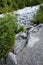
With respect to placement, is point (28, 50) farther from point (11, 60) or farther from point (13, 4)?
point (13, 4)

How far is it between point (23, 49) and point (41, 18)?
3.67 m

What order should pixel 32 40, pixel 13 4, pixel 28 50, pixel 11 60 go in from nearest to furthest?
pixel 11 60 → pixel 28 50 → pixel 32 40 → pixel 13 4

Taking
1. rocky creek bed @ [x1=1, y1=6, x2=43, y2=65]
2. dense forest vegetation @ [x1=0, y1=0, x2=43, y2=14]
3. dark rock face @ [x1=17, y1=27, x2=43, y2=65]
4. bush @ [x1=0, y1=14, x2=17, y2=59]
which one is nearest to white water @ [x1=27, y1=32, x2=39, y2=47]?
rocky creek bed @ [x1=1, y1=6, x2=43, y2=65]

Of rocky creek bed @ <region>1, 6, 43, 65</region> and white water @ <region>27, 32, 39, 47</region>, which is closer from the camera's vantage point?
rocky creek bed @ <region>1, 6, 43, 65</region>

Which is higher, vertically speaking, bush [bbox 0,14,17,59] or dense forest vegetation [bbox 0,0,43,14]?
bush [bbox 0,14,17,59]

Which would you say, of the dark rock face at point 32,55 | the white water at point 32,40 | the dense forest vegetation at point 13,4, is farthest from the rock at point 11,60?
the dense forest vegetation at point 13,4

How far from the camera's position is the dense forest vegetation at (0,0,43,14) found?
48.1ft

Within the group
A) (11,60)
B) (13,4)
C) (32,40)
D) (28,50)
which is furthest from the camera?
(13,4)

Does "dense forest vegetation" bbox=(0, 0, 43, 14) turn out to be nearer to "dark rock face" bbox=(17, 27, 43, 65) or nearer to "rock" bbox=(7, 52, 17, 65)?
"dark rock face" bbox=(17, 27, 43, 65)

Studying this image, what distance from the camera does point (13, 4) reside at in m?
15.6

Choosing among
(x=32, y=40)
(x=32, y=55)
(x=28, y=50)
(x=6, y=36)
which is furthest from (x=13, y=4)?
(x=32, y=55)

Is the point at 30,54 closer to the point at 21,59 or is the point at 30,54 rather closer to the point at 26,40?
the point at 21,59

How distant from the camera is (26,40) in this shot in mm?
7711

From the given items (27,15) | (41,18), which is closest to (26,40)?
(41,18)
